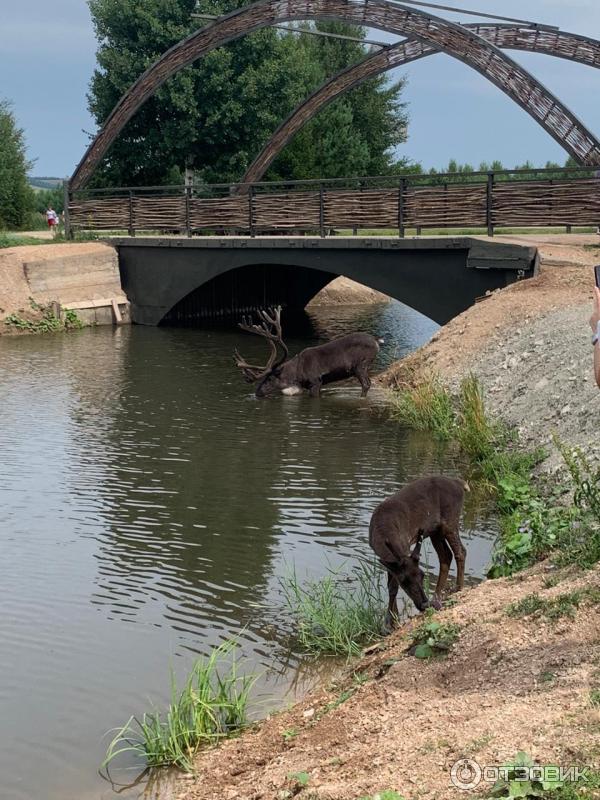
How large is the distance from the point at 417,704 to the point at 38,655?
3.38 meters

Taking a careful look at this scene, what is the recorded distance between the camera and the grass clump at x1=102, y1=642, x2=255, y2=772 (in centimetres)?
673

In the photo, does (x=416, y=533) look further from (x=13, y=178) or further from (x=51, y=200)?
(x=51, y=200)

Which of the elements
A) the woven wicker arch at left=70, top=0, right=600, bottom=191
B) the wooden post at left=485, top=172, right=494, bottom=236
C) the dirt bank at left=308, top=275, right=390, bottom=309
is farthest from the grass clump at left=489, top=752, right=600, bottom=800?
the dirt bank at left=308, top=275, right=390, bottom=309

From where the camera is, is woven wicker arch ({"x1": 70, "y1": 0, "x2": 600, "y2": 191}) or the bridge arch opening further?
the bridge arch opening

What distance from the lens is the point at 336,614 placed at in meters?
8.59

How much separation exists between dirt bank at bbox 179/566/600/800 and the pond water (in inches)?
28.6

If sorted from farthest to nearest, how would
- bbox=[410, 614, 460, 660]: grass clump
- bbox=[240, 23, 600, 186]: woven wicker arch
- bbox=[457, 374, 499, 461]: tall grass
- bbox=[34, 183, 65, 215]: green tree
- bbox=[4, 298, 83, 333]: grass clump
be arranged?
1. bbox=[34, 183, 65, 215]: green tree
2. bbox=[4, 298, 83, 333]: grass clump
3. bbox=[240, 23, 600, 186]: woven wicker arch
4. bbox=[457, 374, 499, 461]: tall grass
5. bbox=[410, 614, 460, 660]: grass clump

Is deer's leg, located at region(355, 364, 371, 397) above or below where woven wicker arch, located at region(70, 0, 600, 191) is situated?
below

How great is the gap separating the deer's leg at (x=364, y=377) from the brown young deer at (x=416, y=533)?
9371 millimetres

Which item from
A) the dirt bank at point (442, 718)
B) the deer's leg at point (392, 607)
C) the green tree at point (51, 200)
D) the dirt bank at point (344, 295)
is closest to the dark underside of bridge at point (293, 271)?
the dirt bank at point (344, 295)

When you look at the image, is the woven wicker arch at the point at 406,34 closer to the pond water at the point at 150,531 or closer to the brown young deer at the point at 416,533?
the pond water at the point at 150,531

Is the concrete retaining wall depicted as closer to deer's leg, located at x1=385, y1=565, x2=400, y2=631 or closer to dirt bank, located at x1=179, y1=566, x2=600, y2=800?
deer's leg, located at x1=385, y1=565, x2=400, y2=631

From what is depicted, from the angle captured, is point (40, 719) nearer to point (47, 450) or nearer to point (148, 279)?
point (47, 450)

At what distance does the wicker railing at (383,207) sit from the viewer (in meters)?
22.0
